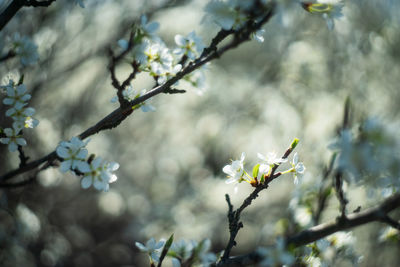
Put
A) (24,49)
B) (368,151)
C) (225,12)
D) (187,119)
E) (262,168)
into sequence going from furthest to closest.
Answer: (187,119) → (24,49) → (262,168) → (225,12) → (368,151)

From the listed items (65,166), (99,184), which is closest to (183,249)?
(99,184)

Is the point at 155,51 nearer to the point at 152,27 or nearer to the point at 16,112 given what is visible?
the point at 152,27

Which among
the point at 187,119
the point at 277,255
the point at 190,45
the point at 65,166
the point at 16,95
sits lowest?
the point at 187,119

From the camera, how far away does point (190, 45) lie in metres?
1.26

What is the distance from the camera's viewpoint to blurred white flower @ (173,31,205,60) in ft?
4.09

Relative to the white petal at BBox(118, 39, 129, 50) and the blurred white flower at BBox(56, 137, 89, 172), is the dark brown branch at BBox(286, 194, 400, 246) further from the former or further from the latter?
the white petal at BBox(118, 39, 129, 50)

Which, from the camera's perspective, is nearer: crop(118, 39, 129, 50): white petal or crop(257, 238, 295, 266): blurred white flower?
crop(257, 238, 295, 266): blurred white flower

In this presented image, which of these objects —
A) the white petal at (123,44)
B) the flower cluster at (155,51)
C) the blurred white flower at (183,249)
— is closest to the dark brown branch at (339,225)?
the blurred white flower at (183,249)

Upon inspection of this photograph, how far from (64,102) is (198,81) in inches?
132

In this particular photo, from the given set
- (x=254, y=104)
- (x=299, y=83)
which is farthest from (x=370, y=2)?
(x=254, y=104)

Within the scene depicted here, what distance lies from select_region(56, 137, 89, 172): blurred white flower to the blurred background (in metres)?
1.33

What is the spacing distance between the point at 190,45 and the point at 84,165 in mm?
628

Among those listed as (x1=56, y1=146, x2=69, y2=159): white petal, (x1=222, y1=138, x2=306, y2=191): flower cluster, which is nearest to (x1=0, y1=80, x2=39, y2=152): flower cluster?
(x1=56, y1=146, x2=69, y2=159): white petal

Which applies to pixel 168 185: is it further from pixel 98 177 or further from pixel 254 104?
pixel 98 177
